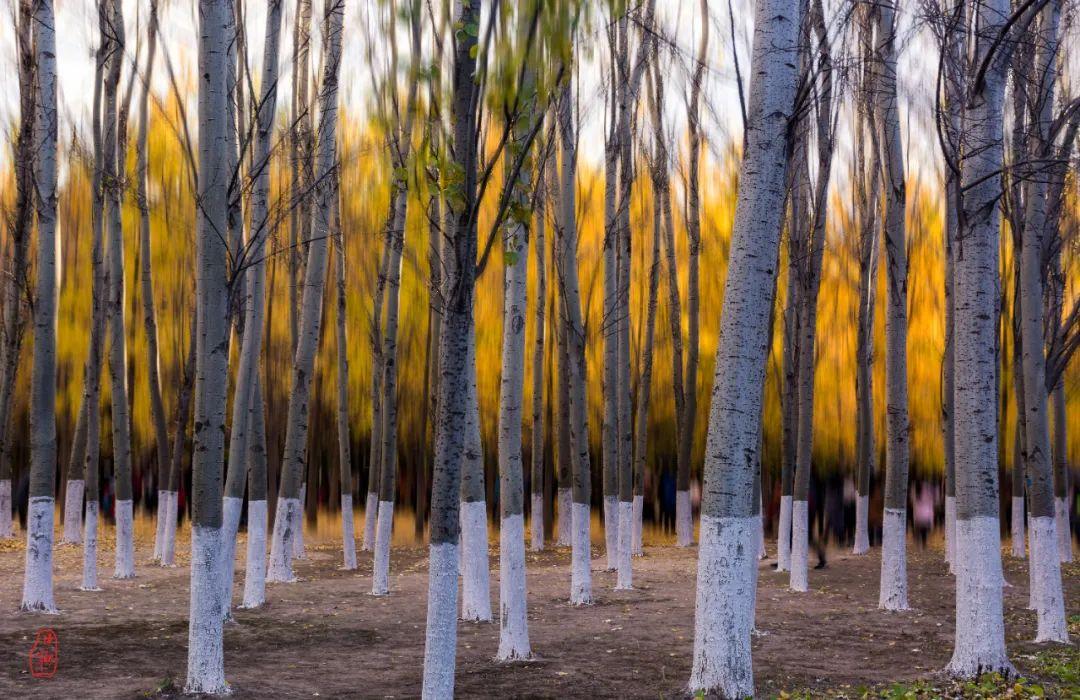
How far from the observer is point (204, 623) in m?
7.27

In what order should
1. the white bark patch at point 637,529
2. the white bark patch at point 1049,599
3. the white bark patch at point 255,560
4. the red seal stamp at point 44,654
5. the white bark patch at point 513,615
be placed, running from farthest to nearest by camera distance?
the white bark patch at point 637,529
the white bark patch at point 255,560
the white bark patch at point 1049,599
the white bark patch at point 513,615
the red seal stamp at point 44,654

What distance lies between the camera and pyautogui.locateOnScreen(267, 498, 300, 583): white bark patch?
45.7ft

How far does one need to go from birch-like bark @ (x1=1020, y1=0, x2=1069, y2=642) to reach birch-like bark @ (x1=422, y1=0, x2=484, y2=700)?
6172mm

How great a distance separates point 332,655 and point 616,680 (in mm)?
2755

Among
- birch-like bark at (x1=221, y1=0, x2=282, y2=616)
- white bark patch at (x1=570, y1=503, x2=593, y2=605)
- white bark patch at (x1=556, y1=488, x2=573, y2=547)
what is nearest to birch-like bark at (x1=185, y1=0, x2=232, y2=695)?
birch-like bark at (x1=221, y1=0, x2=282, y2=616)

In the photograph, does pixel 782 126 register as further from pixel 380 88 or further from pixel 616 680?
pixel 616 680

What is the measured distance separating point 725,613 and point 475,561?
4920 millimetres

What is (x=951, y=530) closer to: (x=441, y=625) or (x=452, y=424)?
(x=441, y=625)

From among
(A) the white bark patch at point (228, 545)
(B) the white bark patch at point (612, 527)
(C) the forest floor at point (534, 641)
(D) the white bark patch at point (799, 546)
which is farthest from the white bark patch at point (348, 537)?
(D) the white bark patch at point (799, 546)

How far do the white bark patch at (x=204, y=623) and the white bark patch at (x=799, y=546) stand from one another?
8460 mm

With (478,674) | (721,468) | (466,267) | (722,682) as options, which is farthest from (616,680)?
(466,267)

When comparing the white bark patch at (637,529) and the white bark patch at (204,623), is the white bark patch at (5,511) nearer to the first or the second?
the white bark patch at (637,529)

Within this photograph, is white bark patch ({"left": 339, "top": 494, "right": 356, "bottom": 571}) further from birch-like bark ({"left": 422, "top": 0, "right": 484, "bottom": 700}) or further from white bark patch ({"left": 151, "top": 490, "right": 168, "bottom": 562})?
birch-like bark ({"left": 422, "top": 0, "right": 484, "bottom": 700})

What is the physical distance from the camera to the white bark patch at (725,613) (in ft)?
21.0
